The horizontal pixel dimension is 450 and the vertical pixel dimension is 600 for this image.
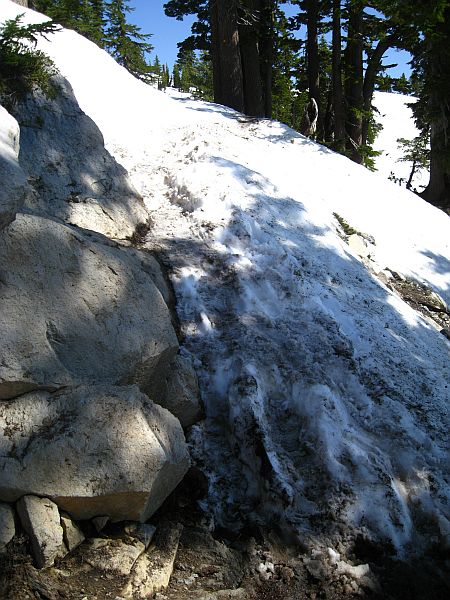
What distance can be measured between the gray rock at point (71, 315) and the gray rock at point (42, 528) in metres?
0.78

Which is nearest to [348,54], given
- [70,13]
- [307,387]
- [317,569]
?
[70,13]

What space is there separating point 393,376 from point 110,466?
3.36 m

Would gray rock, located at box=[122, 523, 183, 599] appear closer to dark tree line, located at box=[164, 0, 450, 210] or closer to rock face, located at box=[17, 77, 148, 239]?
rock face, located at box=[17, 77, 148, 239]

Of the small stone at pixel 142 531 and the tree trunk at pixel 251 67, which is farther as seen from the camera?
the tree trunk at pixel 251 67

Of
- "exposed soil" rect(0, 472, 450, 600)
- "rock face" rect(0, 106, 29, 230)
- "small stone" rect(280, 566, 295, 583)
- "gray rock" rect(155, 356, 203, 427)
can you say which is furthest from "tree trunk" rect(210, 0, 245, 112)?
"small stone" rect(280, 566, 295, 583)

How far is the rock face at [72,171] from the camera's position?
6.20 metres

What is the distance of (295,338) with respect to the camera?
5.61 meters

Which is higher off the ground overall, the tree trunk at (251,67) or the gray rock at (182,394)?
the tree trunk at (251,67)

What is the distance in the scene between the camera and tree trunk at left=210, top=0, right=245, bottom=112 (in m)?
14.4

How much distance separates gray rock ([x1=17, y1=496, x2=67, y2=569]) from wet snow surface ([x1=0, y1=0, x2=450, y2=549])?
1364mm

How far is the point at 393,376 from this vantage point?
5586 mm

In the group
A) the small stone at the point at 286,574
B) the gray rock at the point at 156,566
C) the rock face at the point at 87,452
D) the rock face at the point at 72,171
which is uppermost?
the rock face at the point at 72,171

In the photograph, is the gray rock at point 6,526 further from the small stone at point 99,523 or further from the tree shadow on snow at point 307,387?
the tree shadow on snow at point 307,387

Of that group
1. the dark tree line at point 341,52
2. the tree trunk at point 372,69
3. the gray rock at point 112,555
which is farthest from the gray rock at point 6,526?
the tree trunk at point 372,69
